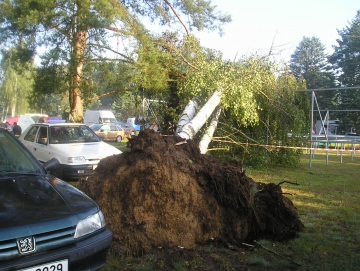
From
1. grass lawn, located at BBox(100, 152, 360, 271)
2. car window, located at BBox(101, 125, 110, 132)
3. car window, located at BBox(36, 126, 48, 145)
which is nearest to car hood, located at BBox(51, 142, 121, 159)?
car window, located at BBox(36, 126, 48, 145)

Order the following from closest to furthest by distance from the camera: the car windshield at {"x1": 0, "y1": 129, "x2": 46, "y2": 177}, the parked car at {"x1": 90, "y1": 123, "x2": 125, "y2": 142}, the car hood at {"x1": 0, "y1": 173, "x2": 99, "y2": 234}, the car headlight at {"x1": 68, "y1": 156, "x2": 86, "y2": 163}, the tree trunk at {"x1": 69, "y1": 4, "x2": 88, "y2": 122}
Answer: the car hood at {"x1": 0, "y1": 173, "x2": 99, "y2": 234} < the car windshield at {"x1": 0, "y1": 129, "x2": 46, "y2": 177} < the car headlight at {"x1": 68, "y1": 156, "x2": 86, "y2": 163} < the tree trunk at {"x1": 69, "y1": 4, "x2": 88, "y2": 122} < the parked car at {"x1": 90, "y1": 123, "x2": 125, "y2": 142}

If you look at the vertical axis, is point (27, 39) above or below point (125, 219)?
above

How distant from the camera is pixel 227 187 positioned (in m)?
4.93

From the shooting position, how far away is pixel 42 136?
9.94 metres

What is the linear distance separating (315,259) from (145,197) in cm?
223

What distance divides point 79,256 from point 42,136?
7.60 meters

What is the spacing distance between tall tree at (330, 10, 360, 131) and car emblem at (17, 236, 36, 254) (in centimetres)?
3131

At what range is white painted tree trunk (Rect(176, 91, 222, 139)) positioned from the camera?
25.3 feet

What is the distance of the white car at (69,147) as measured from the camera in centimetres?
857

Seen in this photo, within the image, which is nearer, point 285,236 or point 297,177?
point 285,236

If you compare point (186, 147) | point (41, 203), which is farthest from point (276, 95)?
point (41, 203)

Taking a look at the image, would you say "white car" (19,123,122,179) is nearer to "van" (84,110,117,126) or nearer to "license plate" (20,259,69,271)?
"license plate" (20,259,69,271)

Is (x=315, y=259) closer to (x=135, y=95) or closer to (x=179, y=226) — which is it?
(x=179, y=226)

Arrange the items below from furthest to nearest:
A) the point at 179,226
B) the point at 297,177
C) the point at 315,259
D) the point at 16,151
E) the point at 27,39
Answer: the point at 27,39 < the point at 297,177 < the point at 179,226 < the point at 315,259 < the point at 16,151
